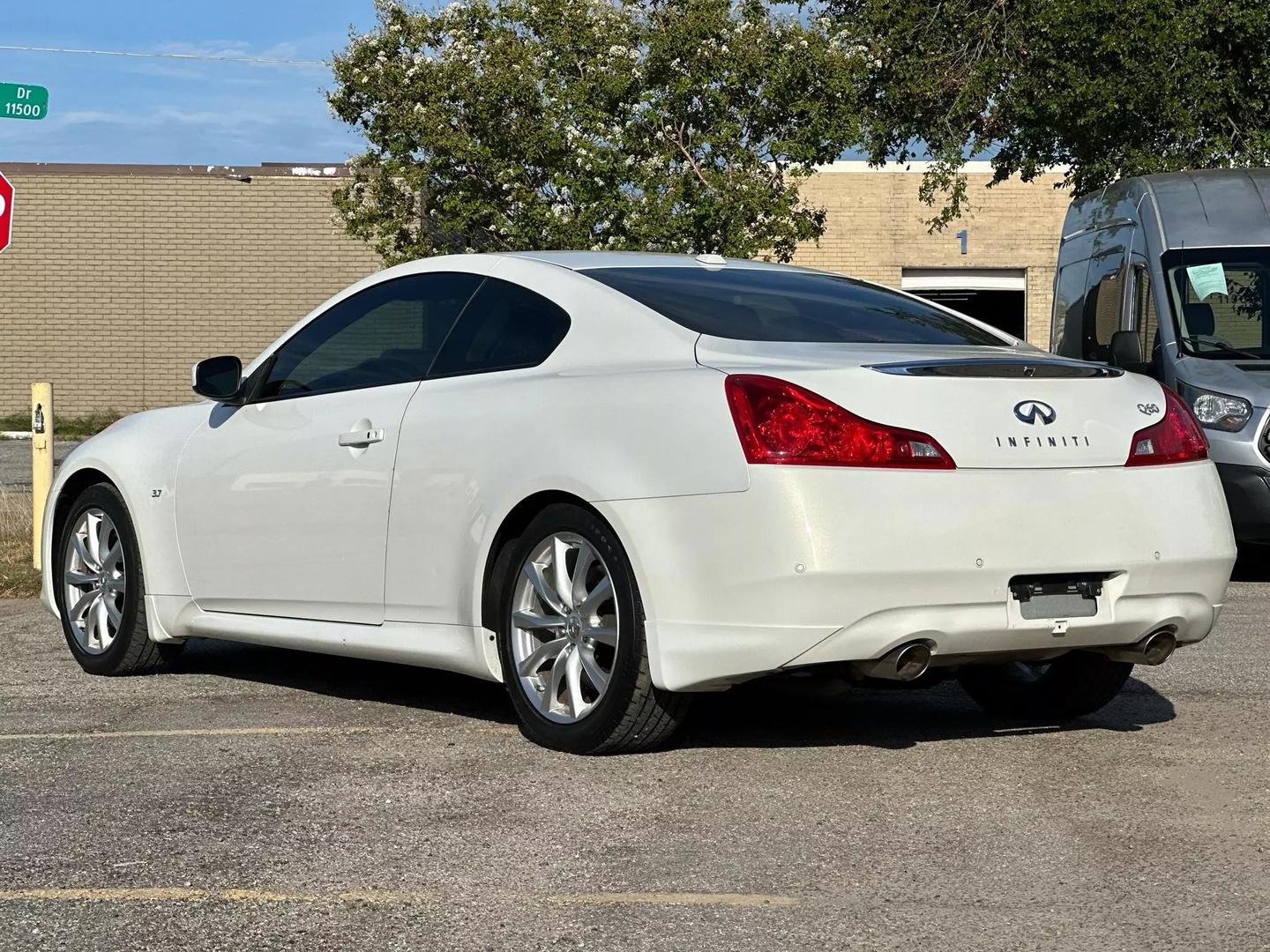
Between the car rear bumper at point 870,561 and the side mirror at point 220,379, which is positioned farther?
the side mirror at point 220,379

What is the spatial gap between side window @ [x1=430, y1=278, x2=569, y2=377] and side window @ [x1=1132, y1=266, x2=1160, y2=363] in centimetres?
679

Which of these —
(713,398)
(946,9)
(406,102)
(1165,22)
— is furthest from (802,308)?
(406,102)

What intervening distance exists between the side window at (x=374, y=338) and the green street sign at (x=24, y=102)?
6.87m

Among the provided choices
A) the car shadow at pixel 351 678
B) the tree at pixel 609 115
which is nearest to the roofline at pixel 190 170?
the tree at pixel 609 115

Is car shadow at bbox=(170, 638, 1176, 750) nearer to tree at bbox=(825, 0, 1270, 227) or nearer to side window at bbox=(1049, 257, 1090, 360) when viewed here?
side window at bbox=(1049, 257, 1090, 360)

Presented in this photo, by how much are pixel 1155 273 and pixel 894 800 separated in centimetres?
796

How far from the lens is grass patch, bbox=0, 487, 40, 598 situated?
10.7 metres

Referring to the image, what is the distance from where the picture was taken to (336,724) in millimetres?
6355

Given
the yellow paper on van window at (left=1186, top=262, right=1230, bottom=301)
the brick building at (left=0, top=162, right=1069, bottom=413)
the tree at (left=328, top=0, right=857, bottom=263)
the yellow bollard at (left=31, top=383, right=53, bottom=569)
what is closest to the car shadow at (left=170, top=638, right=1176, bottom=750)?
the yellow bollard at (left=31, top=383, right=53, bottom=569)

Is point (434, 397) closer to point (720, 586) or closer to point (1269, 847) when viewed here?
point (720, 586)

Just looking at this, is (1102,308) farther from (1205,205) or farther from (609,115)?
(609,115)

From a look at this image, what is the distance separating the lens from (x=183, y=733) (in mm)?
6199

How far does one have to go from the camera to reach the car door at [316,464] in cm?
638

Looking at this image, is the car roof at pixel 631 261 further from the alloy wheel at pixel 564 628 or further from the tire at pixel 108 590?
the tire at pixel 108 590
